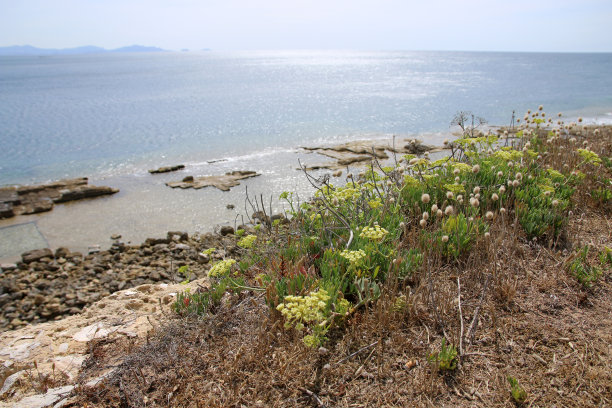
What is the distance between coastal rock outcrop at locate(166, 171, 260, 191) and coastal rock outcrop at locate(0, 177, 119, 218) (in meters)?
1.92

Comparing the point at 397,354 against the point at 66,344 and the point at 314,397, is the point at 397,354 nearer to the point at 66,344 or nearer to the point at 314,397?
the point at 314,397

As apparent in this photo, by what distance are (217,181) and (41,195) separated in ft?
16.1

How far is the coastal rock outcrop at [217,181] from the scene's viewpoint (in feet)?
38.6

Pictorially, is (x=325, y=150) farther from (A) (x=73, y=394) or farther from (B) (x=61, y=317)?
(A) (x=73, y=394)

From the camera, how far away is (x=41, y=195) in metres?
11.3

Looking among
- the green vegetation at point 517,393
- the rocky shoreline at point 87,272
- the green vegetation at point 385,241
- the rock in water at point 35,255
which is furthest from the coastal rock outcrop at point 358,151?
the green vegetation at point 517,393

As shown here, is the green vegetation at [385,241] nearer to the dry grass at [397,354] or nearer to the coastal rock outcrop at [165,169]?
the dry grass at [397,354]

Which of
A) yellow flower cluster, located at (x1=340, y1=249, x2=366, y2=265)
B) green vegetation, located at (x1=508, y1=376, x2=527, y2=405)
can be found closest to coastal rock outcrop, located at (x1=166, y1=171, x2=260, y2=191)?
yellow flower cluster, located at (x1=340, y1=249, x2=366, y2=265)

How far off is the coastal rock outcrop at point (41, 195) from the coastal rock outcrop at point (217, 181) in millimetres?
1921

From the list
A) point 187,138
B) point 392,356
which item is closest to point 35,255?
point 392,356

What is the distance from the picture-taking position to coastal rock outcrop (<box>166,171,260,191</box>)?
11.8m

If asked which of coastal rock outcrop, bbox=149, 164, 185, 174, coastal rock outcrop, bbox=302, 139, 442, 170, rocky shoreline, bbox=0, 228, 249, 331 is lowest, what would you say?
rocky shoreline, bbox=0, 228, 249, 331

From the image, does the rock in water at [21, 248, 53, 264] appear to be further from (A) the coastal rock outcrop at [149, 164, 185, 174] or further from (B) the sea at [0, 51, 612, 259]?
(A) the coastal rock outcrop at [149, 164, 185, 174]

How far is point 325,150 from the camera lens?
15469mm
